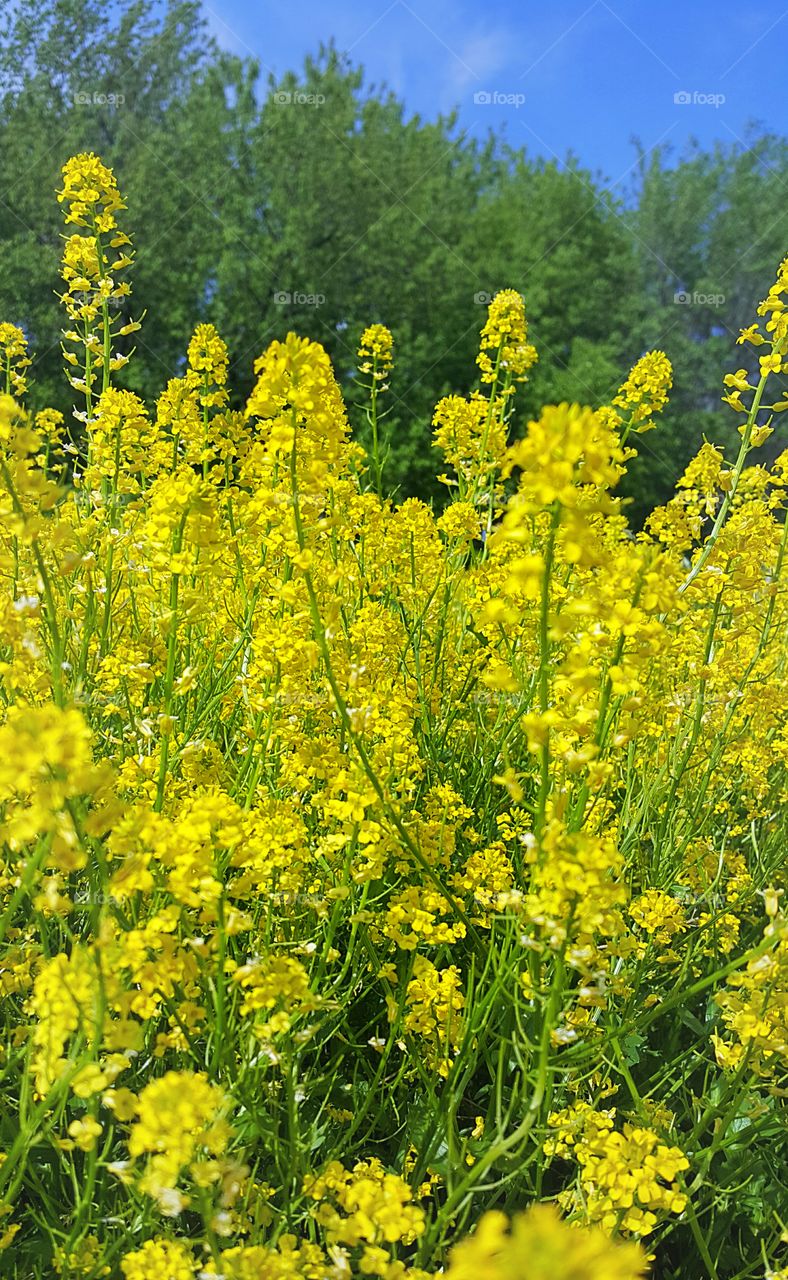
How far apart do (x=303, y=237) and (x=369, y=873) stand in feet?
71.9

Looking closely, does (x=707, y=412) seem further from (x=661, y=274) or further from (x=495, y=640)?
(x=495, y=640)

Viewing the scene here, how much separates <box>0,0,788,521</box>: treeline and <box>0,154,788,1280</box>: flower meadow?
16.2m

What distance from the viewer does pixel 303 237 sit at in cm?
2131

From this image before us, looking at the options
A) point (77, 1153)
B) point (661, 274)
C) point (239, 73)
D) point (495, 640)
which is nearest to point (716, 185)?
point (661, 274)

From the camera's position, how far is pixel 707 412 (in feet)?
82.4

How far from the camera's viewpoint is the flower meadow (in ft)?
4.41
